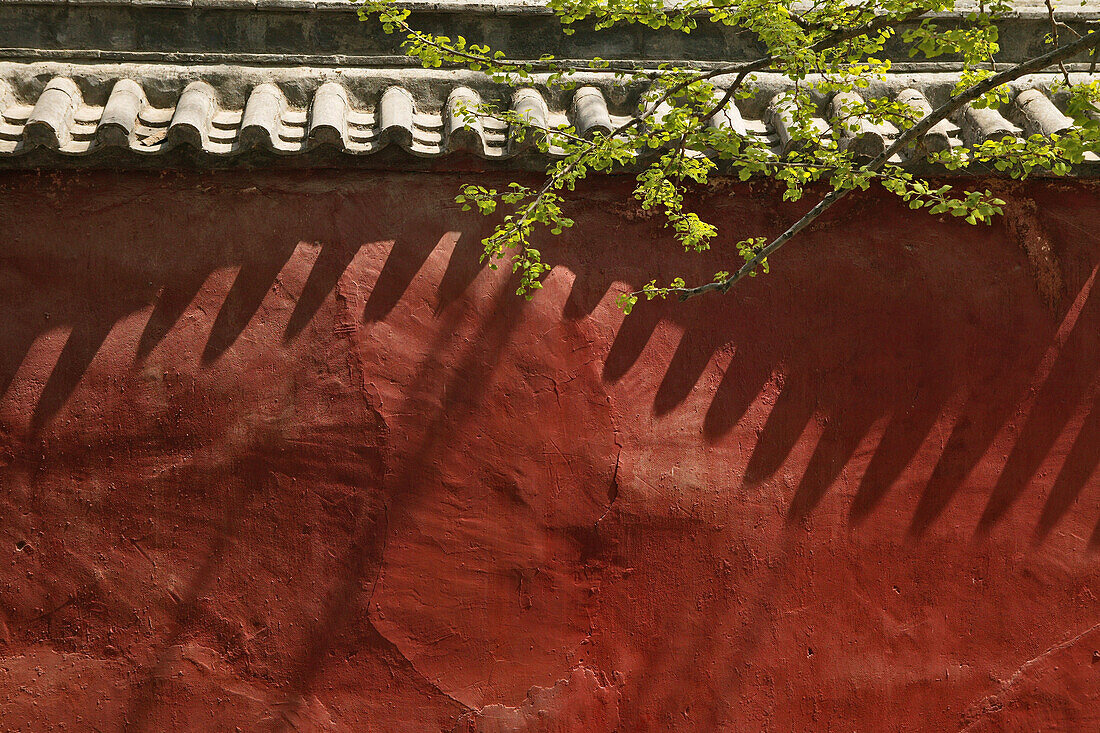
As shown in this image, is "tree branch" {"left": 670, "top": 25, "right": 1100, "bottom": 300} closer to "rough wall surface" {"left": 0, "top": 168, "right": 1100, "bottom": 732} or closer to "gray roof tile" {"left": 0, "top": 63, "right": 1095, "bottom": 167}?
"gray roof tile" {"left": 0, "top": 63, "right": 1095, "bottom": 167}

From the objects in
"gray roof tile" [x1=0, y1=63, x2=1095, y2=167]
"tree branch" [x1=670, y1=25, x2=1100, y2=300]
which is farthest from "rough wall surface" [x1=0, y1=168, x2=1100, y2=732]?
"tree branch" [x1=670, y1=25, x2=1100, y2=300]

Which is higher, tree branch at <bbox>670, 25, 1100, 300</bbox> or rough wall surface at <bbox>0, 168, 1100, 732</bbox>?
tree branch at <bbox>670, 25, 1100, 300</bbox>

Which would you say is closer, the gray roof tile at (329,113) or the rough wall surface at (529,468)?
the gray roof tile at (329,113)

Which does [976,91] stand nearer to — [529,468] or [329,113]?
[529,468]

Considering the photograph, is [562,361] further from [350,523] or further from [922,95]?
[922,95]

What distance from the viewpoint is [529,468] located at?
3.06 m

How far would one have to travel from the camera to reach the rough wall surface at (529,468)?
9.66ft

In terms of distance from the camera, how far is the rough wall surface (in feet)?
9.66

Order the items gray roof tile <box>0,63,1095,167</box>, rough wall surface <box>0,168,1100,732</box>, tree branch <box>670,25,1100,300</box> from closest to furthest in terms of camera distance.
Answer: tree branch <box>670,25,1100,300</box> < gray roof tile <box>0,63,1095,167</box> < rough wall surface <box>0,168,1100,732</box>

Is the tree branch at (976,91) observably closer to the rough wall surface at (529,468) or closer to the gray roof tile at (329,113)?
the gray roof tile at (329,113)

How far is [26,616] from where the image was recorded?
2918 millimetres

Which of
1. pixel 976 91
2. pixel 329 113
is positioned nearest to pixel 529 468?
pixel 329 113

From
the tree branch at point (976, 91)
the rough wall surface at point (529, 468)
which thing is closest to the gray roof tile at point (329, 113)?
the rough wall surface at point (529, 468)

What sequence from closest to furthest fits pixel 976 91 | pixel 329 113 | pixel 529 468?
1. pixel 976 91
2. pixel 329 113
3. pixel 529 468
